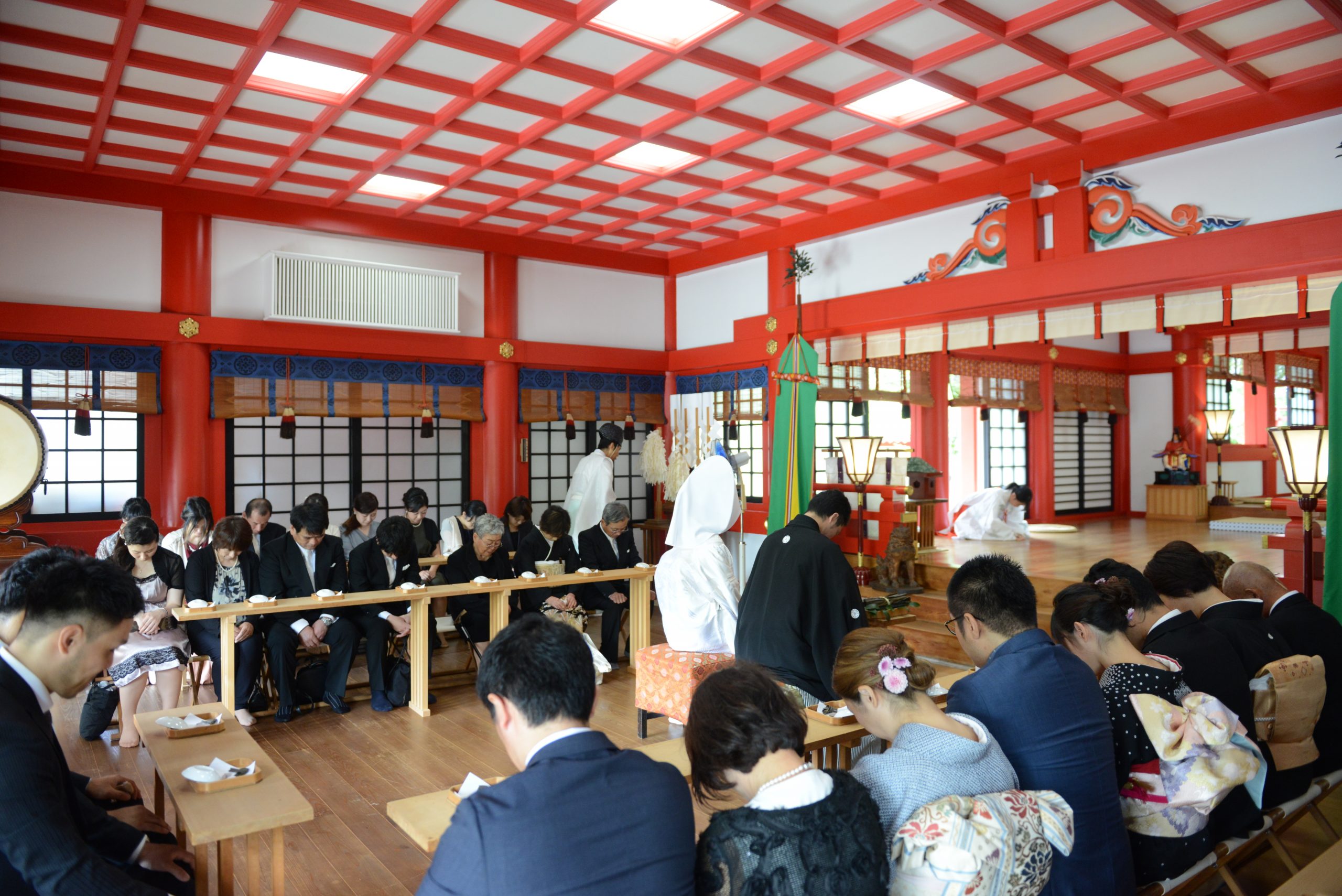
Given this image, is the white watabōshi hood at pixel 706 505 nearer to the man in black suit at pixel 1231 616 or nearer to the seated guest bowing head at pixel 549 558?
the seated guest bowing head at pixel 549 558

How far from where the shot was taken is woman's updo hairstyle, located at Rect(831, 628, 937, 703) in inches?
77.3

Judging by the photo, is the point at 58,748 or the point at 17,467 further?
the point at 17,467

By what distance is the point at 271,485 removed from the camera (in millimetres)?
7250

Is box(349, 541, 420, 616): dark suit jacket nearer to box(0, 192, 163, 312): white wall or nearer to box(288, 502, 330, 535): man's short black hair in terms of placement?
box(288, 502, 330, 535): man's short black hair

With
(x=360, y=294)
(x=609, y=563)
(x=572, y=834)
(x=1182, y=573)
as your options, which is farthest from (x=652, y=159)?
(x=572, y=834)

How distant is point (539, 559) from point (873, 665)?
4474mm

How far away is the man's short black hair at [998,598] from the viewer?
7.61 feet

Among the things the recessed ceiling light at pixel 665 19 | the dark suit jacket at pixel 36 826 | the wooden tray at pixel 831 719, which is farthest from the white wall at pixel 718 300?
the dark suit jacket at pixel 36 826

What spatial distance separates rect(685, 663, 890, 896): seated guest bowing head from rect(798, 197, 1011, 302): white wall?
16.8 ft

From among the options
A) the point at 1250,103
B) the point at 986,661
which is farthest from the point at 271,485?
the point at 1250,103

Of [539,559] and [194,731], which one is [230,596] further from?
[194,731]

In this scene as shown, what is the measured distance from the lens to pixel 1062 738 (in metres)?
2.08

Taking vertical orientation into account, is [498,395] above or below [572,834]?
above

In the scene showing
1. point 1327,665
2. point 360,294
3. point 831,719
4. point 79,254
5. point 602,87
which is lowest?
point 831,719
